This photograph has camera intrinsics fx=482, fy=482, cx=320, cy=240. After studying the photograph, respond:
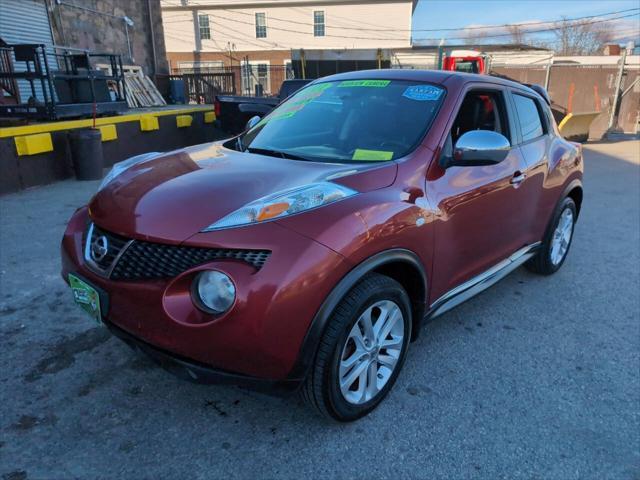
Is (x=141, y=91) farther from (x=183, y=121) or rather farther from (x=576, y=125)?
(x=576, y=125)

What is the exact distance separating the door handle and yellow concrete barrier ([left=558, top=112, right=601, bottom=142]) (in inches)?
437

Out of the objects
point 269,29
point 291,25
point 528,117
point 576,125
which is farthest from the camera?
point 269,29

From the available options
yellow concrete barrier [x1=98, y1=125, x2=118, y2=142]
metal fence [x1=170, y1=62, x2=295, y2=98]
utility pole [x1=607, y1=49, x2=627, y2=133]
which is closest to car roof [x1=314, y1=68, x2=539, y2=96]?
yellow concrete barrier [x1=98, y1=125, x2=118, y2=142]

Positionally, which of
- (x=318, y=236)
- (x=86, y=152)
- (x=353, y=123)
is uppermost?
(x=353, y=123)

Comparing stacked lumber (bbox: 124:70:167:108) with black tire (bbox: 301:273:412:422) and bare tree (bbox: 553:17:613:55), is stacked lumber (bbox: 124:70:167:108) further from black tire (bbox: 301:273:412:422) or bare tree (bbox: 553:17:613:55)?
bare tree (bbox: 553:17:613:55)

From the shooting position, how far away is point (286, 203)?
7.25 ft

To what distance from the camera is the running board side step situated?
115 inches

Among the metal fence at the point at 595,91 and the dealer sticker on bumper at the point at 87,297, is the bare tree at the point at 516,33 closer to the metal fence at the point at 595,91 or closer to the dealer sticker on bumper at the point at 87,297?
the metal fence at the point at 595,91

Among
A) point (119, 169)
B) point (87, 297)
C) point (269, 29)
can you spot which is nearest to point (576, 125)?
point (119, 169)

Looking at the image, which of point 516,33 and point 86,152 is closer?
point 86,152

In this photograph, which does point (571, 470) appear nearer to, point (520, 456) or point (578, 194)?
point (520, 456)

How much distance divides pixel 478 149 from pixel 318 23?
112 feet

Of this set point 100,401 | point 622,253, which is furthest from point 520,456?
point 622,253

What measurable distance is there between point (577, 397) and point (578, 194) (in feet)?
8.34
